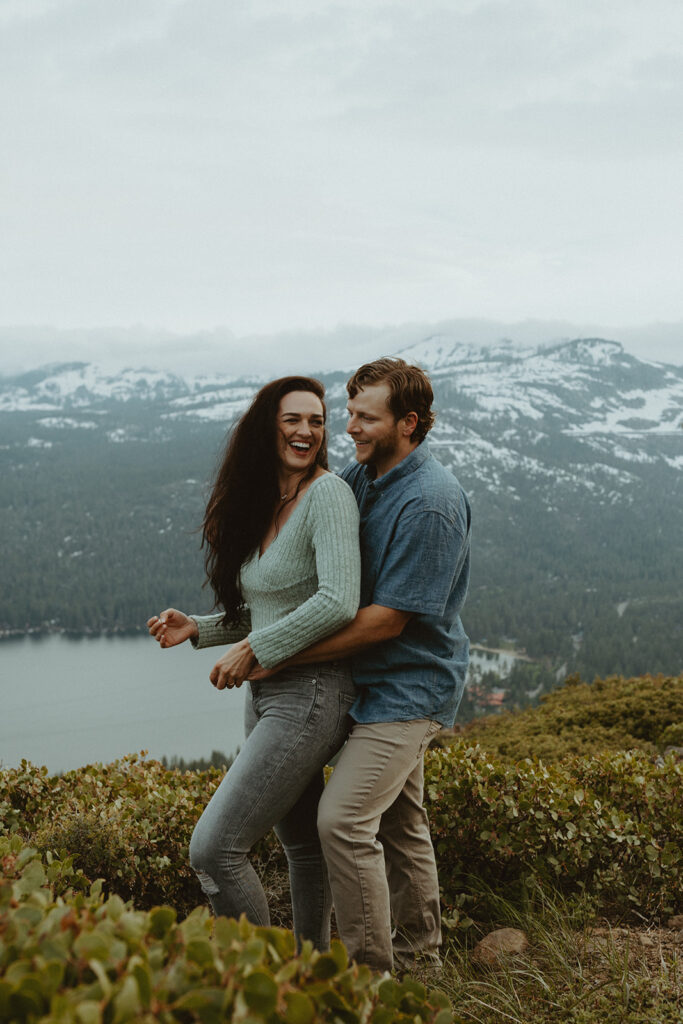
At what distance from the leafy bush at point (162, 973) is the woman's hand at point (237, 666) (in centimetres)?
118

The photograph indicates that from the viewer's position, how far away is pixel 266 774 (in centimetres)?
266

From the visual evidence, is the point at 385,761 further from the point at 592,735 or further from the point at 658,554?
the point at 658,554

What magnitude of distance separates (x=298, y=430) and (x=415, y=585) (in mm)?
765

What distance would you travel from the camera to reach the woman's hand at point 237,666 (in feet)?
9.16

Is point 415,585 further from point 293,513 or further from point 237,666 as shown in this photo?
point 237,666

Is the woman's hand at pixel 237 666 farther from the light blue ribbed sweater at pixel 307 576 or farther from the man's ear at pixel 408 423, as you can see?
the man's ear at pixel 408 423

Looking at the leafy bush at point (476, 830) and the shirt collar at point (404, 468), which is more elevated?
the shirt collar at point (404, 468)

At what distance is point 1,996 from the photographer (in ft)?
3.97

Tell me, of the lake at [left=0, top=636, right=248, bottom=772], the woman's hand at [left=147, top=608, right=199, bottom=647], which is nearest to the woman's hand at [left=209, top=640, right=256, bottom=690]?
the woman's hand at [left=147, top=608, right=199, bottom=647]

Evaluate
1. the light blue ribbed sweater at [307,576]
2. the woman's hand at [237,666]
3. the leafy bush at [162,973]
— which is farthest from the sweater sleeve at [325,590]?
the leafy bush at [162,973]

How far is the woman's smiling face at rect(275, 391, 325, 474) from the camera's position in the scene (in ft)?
9.76

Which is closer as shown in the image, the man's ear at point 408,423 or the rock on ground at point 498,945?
the man's ear at point 408,423

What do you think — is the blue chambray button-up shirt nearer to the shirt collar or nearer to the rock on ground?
the shirt collar

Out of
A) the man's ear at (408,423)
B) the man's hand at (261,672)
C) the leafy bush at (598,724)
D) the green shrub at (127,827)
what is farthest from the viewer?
the leafy bush at (598,724)
